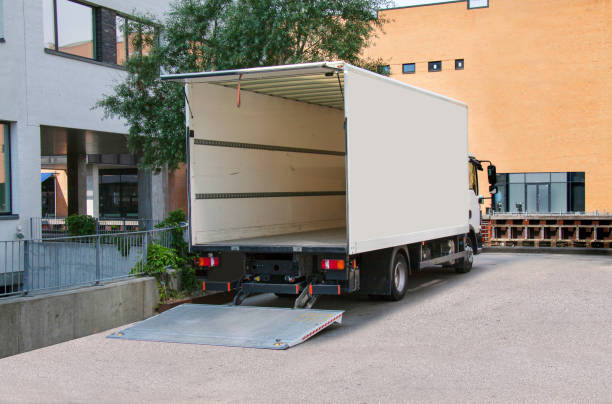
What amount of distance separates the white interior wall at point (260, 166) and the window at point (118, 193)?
3300cm

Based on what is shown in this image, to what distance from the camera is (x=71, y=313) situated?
9.23 metres

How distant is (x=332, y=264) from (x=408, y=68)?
36846mm

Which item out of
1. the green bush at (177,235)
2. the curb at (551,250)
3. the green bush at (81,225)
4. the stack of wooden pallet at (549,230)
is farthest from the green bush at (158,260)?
the stack of wooden pallet at (549,230)

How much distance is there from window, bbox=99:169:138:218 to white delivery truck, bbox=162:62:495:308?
33.9 m

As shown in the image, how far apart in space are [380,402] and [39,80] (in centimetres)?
1318

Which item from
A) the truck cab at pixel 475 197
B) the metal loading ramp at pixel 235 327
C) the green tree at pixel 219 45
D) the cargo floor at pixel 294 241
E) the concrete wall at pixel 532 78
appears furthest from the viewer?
the concrete wall at pixel 532 78

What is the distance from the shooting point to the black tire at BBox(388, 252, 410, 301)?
10.9 metres

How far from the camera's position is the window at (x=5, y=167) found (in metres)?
15.2

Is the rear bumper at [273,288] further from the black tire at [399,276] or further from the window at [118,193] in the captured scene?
the window at [118,193]

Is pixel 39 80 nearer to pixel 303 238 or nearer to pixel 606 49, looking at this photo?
pixel 303 238

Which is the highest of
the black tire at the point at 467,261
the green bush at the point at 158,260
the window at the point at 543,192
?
the window at the point at 543,192

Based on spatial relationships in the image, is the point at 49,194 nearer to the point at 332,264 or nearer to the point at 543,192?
the point at 543,192

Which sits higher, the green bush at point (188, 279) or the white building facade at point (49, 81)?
the white building facade at point (49, 81)

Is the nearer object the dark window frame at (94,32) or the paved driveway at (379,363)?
the paved driveway at (379,363)
